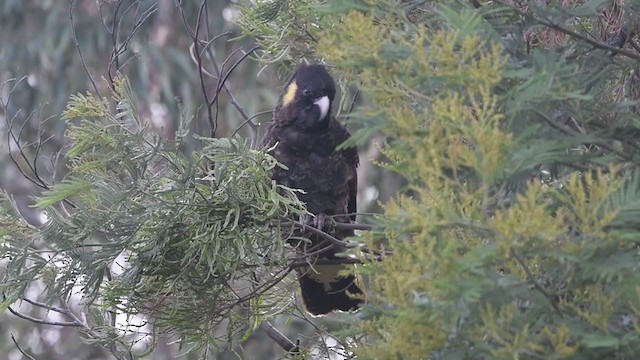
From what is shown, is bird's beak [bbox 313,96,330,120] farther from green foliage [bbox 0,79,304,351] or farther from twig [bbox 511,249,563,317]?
twig [bbox 511,249,563,317]

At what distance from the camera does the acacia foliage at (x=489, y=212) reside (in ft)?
4.29

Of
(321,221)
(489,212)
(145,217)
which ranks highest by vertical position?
(489,212)

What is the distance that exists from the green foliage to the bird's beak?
73 cm

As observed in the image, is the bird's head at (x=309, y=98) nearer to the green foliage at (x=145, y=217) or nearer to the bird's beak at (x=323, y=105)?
the bird's beak at (x=323, y=105)

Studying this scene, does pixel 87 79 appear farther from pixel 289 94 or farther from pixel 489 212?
pixel 489 212

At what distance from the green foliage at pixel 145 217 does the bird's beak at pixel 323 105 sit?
73 centimetres

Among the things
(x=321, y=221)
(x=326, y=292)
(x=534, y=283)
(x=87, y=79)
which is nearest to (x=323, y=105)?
(x=321, y=221)

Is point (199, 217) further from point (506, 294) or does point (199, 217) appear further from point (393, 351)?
point (506, 294)

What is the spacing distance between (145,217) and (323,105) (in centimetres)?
98

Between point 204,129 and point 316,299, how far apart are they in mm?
2382

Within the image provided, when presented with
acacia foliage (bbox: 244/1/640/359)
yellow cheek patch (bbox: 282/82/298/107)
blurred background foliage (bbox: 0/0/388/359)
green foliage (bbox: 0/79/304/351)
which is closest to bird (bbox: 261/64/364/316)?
yellow cheek patch (bbox: 282/82/298/107)

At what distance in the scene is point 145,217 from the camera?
6.81 ft

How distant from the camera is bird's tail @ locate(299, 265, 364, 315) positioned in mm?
2891

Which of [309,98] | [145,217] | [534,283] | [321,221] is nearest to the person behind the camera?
[534,283]
